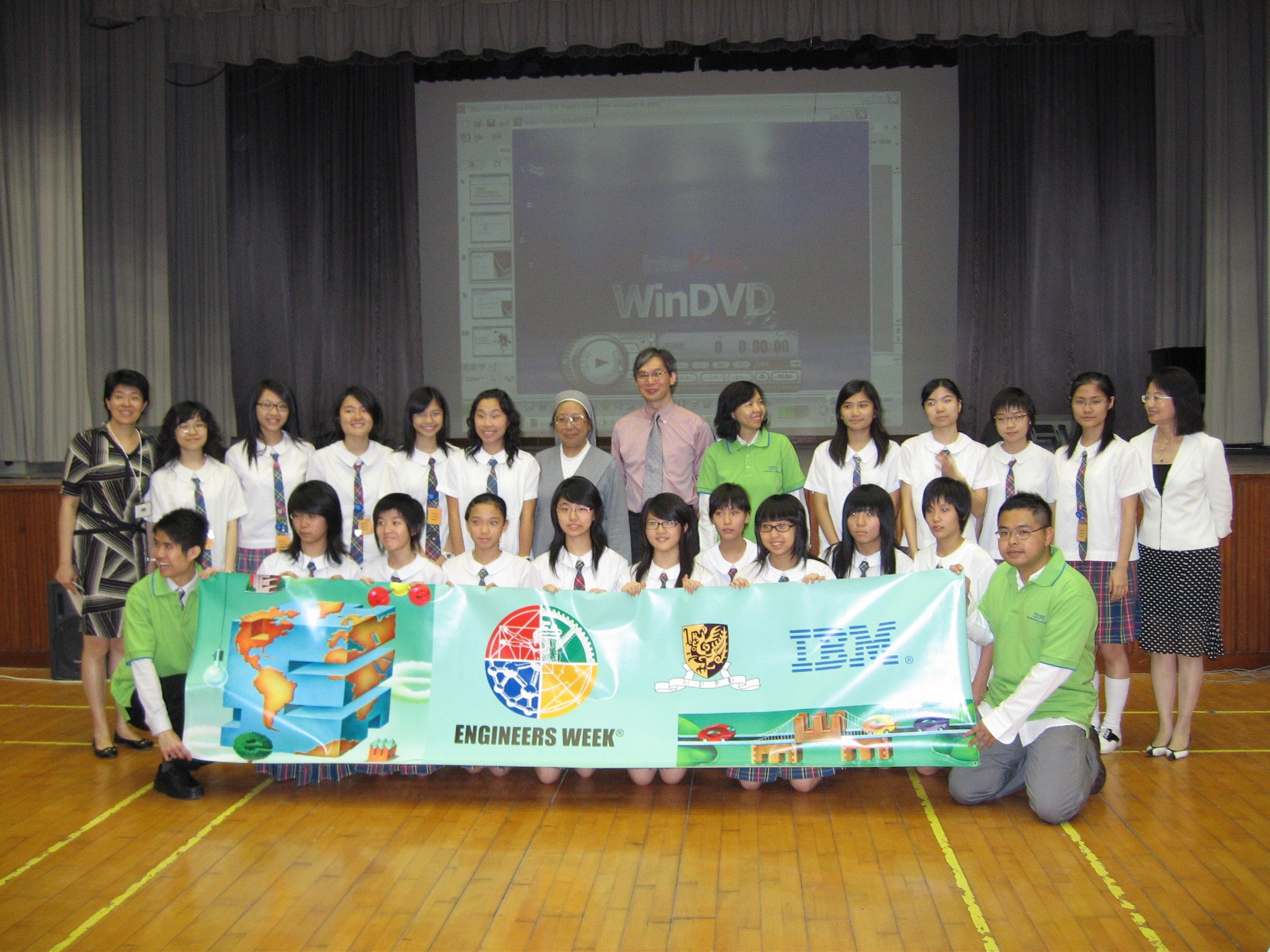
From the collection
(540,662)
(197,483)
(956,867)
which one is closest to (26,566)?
(197,483)

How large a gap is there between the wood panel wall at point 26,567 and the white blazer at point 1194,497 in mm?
5571

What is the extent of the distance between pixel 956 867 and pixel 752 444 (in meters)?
1.98

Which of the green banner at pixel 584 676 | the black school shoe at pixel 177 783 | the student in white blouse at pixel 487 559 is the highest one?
the student in white blouse at pixel 487 559

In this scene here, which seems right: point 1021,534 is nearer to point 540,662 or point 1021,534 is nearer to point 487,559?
point 540,662

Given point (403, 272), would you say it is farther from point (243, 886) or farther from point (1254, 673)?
point (1254, 673)

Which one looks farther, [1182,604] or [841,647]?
[1182,604]

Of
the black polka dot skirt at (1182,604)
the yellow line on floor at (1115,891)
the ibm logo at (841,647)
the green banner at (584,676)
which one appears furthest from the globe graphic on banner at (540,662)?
the black polka dot skirt at (1182,604)

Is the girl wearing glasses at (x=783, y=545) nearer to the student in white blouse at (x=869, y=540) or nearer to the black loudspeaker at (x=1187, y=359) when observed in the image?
the student in white blouse at (x=869, y=540)

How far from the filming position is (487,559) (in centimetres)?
400

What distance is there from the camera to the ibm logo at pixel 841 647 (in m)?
3.48

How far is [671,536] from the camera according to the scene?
150 inches

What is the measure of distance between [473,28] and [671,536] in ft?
14.0

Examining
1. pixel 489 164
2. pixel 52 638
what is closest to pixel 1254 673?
pixel 489 164

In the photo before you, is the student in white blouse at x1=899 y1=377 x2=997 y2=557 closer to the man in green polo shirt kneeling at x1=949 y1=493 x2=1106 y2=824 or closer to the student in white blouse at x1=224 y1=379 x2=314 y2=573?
the man in green polo shirt kneeling at x1=949 y1=493 x2=1106 y2=824
